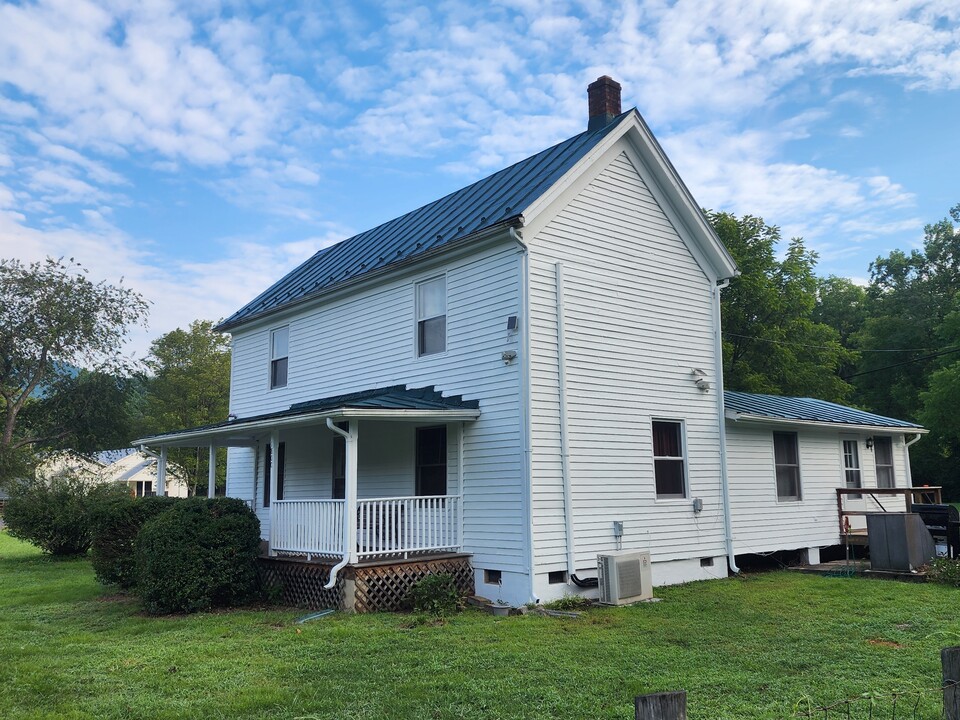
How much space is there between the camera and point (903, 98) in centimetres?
1744

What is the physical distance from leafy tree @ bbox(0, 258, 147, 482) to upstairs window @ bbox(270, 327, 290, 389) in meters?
23.1

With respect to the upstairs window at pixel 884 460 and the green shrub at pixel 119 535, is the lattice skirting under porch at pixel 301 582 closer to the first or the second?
the green shrub at pixel 119 535

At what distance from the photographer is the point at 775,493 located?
1531 centimetres

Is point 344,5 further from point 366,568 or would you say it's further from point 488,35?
point 366,568

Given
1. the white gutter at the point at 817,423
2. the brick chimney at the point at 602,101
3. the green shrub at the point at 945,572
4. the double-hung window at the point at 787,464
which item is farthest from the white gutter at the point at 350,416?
the green shrub at the point at 945,572

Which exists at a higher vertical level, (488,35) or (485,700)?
(488,35)

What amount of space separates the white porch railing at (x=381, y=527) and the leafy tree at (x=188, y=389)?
32482 mm

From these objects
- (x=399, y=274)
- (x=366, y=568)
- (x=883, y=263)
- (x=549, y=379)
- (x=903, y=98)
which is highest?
(x=883, y=263)

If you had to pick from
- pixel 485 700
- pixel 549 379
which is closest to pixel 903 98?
pixel 549 379

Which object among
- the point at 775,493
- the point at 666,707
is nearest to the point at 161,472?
the point at 775,493

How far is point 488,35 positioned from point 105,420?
111ft

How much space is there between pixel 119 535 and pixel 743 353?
27.3 meters

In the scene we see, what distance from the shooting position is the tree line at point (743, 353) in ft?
111

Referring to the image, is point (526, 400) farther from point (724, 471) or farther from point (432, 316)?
point (724, 471)
